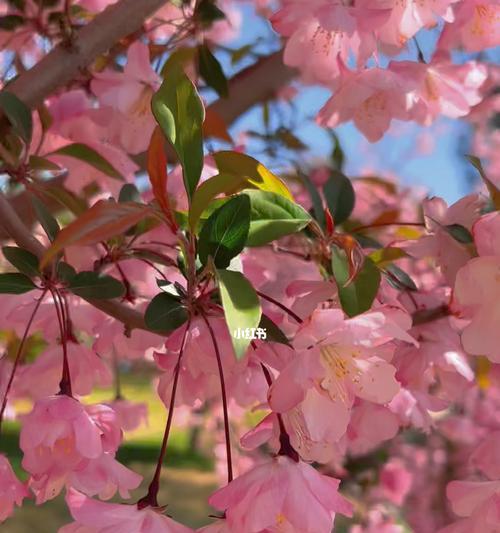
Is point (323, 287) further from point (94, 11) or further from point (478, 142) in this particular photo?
point (478, 142)

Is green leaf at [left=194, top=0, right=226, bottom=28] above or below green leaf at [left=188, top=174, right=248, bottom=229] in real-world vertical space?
below

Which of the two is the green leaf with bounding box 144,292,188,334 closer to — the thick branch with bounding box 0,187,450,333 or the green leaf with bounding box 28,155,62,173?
the thick branch with bounding box 0,187,450,333

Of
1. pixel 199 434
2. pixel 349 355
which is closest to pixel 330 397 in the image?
pixel 349 355

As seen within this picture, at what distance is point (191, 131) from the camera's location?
0.68 meters

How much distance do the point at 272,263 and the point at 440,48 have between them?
407 mm

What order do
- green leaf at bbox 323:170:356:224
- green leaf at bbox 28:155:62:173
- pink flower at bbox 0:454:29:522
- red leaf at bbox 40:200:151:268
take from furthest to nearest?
green leaf at bbox 323:170:356:224
green leaf at bbox 28:155:62:173
pink flower at bbox 0:454:29:522
red leaf at bbox 40:200:151:268

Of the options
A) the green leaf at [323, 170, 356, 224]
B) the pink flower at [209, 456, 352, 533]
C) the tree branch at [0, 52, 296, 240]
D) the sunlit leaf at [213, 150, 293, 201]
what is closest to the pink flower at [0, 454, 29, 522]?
the pink flower at [209, 456, 352, 533]

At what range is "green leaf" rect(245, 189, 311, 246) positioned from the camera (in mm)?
671

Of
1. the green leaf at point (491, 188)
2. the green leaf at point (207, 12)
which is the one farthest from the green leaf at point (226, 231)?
the green leaf at point (207, 12)

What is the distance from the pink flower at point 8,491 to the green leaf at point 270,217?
0.32 meters

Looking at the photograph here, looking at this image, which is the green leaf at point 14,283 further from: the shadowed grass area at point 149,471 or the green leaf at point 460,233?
the shadowed grass area at point 149,471

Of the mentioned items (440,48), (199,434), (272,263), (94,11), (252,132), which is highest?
(94,11)

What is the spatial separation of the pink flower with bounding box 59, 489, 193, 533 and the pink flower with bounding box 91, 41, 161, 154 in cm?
58

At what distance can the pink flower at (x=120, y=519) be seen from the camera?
2.03 ft
